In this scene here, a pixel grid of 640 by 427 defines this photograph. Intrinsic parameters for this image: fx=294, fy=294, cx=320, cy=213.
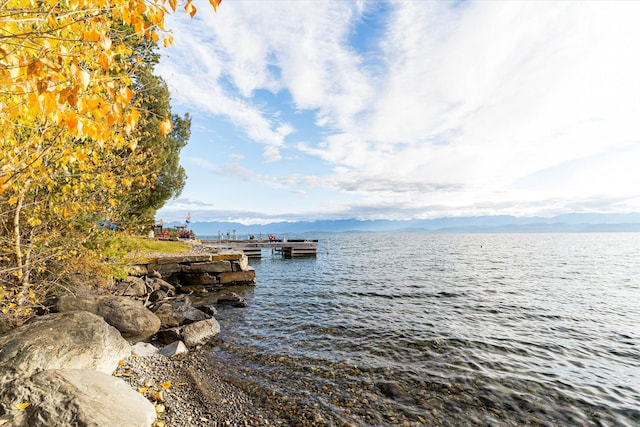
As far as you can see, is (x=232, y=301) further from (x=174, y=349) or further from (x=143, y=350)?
(x=143, y=350)

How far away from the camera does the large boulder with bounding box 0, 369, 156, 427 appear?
4.45m

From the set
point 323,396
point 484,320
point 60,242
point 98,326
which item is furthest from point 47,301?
point 484,320

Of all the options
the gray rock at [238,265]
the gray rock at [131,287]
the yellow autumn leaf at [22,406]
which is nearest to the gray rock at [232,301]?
the gray rock at [131,287]

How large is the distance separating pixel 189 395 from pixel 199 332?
4.50 m

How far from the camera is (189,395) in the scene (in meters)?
7.25

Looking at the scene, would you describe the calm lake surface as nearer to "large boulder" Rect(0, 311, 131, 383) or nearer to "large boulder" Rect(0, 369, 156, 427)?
"large boulder" Rect(0, 311, 131, 383)

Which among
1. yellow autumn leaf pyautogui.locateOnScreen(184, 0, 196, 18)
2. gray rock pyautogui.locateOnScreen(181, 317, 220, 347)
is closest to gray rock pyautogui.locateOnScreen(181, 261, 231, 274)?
gray rock pyautogui.locateOnScreen(181, 317, 220, 347)

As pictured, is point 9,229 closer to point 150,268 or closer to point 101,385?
point 101,385

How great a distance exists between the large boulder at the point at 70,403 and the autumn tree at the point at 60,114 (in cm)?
201

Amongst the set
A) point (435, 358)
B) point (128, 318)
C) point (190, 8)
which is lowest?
point (435, 358)

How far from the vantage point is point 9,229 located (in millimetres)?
7828

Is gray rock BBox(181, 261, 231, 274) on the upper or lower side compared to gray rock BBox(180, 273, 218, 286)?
upper

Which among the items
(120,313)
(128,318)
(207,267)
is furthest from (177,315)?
(207,267)

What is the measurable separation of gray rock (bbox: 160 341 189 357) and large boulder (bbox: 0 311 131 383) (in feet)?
5.50
